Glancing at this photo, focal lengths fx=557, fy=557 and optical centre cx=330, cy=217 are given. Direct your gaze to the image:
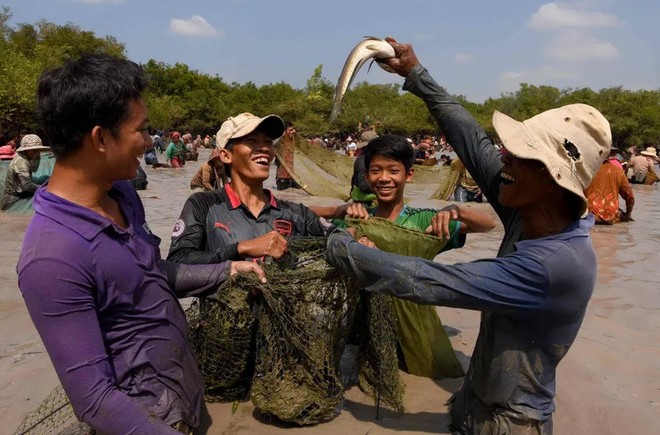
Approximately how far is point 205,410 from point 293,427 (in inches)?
17.0

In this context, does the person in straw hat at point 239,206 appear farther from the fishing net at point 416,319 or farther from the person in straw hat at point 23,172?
the person in straw hat at point 23,172

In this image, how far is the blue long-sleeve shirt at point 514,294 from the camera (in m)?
1.78

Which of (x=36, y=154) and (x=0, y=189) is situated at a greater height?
(x=36, y=154)

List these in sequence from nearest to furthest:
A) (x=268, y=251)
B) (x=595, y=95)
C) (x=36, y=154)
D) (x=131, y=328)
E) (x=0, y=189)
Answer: (x=131, y=328), (x=268, y=251), (x=36, y=154), (x=0, y=189), (x=595, y=95)

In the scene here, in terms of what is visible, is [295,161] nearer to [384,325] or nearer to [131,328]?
[384,325]

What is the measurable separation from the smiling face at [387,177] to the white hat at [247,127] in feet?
2.27

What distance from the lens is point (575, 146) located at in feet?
6.02

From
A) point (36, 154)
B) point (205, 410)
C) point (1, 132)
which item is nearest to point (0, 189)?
point (36, 154)

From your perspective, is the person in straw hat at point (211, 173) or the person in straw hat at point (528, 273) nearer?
the person in straw hat at point (528, 273)

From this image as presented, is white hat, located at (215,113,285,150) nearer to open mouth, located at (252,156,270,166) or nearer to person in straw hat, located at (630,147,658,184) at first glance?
open mouth, located at (252,156,270,166)

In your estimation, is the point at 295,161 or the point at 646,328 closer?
the point at 646,328

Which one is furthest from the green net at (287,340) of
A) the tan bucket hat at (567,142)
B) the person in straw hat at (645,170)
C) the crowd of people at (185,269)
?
the person in straw hat at (645,170)

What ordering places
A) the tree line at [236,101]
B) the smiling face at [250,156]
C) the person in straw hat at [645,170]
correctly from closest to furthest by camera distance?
1. the smiling face at [250,156]
2. the person in straw hat at [645,170]
3. the tree line at [236,101]

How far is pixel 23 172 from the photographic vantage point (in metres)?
9.06
